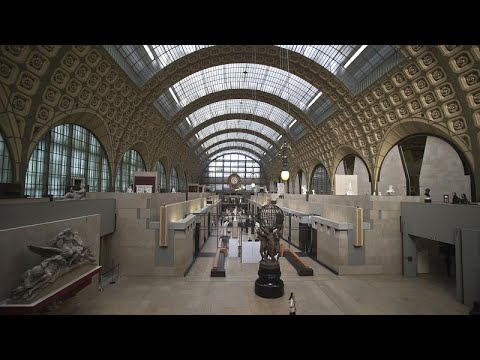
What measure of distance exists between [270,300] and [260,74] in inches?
1105

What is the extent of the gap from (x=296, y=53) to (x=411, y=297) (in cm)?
2132

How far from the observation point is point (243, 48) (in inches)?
977

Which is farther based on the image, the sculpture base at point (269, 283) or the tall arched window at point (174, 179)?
the tall arched window at point (174, 179)

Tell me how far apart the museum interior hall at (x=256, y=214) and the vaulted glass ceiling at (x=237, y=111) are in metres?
12.3

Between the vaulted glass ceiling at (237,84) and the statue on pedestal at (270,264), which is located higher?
the vaulted glass ceiling at (237,84)

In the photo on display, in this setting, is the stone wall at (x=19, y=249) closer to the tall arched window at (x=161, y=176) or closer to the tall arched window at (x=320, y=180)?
the tall arched window at (x=161, y=176)

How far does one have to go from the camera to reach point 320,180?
3744 cm

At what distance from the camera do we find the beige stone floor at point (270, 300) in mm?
8828

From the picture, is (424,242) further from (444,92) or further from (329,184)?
(329,184)

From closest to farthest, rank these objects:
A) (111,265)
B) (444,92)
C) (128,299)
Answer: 1. (128,299)
2. (111,265)
3. (444,92)

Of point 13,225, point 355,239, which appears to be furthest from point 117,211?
point 355,239

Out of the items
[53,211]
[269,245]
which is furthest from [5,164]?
[269,245]

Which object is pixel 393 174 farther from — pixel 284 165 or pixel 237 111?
pixel 237 111

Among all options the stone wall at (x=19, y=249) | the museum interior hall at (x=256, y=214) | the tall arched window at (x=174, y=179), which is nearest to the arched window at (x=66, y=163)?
the museum interior hall at (x=256, y=214)
